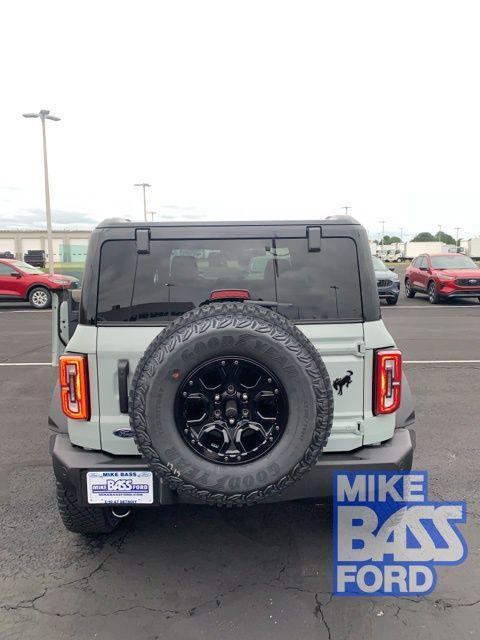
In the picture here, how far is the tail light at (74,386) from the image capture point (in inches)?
104

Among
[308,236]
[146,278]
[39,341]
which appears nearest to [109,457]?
[146,278]

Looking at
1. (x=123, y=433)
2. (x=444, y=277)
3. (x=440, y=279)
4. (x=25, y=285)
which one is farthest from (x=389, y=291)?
(x=123, y=433)

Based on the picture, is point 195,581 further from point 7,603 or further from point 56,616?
point 7,603

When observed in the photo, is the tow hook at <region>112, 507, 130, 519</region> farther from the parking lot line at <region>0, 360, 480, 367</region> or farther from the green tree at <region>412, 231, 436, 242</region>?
the green tree at <region>412, 231, 436, 242</region>

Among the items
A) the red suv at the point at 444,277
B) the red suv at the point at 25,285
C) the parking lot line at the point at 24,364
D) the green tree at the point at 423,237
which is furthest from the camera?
the green tree at the point at 423,237

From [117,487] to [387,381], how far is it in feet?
4.96

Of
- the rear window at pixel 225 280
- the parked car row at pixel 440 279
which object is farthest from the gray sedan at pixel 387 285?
the rear window at pixel 225 280

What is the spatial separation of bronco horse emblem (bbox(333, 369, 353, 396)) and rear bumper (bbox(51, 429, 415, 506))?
357 mm

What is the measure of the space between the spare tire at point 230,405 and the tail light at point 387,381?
1.47ft

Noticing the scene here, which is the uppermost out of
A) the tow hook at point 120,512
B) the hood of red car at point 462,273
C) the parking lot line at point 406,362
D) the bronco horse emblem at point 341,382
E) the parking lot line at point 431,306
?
the bronco horse emblem at point 341,382

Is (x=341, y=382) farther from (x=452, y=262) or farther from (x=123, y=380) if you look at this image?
(x=452, y=262)

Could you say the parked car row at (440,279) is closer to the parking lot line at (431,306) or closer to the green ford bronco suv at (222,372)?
the parking lot line at (431,306)

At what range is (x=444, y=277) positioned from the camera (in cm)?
1636

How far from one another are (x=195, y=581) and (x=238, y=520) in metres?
0.65
